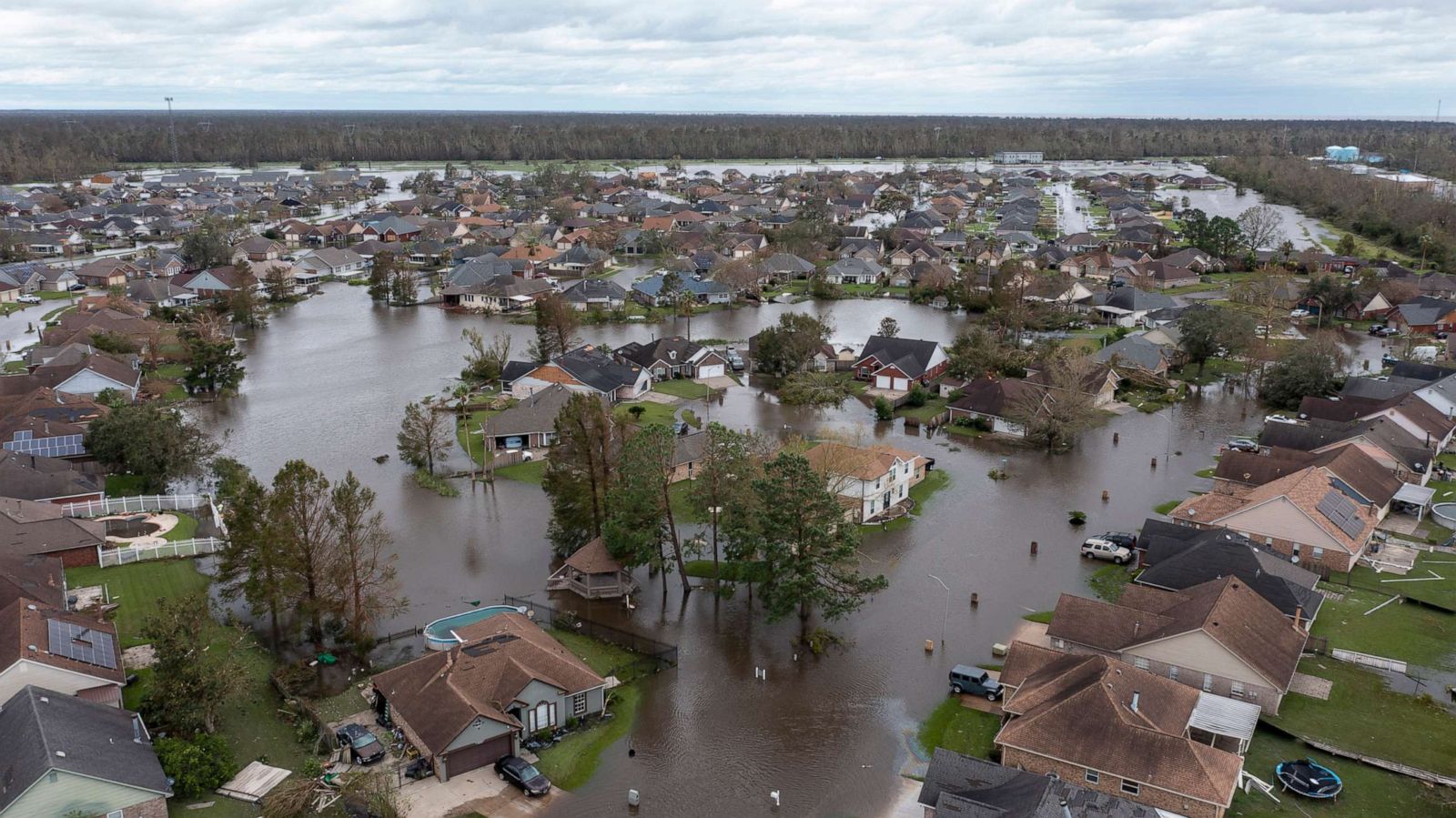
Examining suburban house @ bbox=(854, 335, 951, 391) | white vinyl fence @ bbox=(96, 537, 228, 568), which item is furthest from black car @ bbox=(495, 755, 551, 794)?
suburban house @ bbox=(854, 335, 951, 391)

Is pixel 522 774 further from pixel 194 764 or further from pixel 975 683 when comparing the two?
pixel 975 683

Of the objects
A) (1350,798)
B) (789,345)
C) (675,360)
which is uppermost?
(789,345)

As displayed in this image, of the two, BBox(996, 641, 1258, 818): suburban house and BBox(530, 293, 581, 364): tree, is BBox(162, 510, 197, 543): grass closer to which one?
BBox(530, 293, 581, 364): tree

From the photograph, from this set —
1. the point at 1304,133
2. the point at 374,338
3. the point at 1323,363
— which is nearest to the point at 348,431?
the point at 374,338

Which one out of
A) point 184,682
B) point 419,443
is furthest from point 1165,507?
point 184,682

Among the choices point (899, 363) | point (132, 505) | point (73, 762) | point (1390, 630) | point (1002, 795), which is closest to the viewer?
point (1002, 795)

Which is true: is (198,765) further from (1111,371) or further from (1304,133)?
(1304,133)
